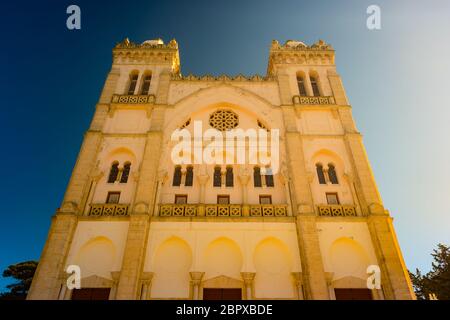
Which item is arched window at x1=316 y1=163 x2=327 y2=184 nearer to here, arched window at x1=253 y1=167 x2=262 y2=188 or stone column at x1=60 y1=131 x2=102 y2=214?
arched window at x1=253 y1=167 x2=262 y2=188

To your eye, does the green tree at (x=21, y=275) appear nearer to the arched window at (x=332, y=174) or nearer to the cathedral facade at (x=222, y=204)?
the cathedral facade at (x=222, y=204)

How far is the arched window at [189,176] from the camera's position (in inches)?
753

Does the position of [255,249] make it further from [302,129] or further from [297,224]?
[302,129]

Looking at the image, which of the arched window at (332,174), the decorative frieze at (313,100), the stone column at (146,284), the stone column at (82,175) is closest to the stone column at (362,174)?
the arched window at (332,174)

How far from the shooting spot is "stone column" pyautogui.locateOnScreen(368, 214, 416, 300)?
14.5 m

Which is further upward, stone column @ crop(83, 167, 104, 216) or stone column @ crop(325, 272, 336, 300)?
stone column @ crop(83, 167, 104, 216)

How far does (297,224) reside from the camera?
16.7 metres

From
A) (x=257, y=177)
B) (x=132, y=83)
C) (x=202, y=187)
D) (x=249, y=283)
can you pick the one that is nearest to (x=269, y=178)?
(x=257, y=177)

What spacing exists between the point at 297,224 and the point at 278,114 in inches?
345

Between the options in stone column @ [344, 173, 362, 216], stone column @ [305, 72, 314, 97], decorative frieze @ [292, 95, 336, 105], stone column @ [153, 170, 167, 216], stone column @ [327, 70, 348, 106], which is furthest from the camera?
stone column @ [305, 72, 314, 97]

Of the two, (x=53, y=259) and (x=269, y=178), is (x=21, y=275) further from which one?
(x=269, y=178)

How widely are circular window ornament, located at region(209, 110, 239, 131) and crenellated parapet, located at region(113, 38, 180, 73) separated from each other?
21.2ft

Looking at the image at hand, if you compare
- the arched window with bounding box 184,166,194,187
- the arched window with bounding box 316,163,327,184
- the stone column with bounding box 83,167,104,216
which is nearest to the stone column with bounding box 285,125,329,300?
the arched window with bounding box 316,163,327,184

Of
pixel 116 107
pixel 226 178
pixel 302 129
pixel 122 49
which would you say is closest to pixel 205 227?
pixel 226 178
